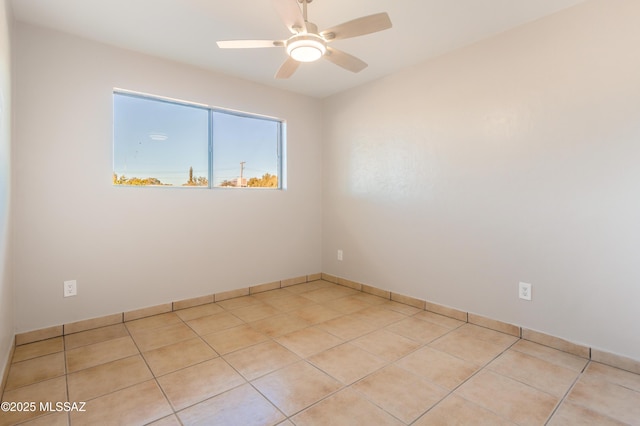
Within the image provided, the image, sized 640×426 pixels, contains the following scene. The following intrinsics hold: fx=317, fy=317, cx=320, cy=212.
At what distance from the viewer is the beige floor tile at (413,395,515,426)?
Result: 1.53 m

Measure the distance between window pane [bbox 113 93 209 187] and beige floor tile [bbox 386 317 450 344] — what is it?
2342 millimetres

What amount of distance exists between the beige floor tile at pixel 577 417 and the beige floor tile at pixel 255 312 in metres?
2.15

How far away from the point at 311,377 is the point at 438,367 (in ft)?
2.71

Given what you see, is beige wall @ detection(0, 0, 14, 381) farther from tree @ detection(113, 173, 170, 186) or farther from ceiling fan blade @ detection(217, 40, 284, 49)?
ceiling fan blade @ detection(217, 40, 284, 49)

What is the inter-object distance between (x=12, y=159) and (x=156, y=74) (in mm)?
1297

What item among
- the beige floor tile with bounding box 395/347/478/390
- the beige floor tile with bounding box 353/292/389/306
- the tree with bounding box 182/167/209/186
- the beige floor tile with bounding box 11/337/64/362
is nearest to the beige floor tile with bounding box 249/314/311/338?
the beige floor tile with bounding box 353/292/389/306

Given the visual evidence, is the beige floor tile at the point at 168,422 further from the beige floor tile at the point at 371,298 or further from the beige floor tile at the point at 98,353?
the beige floor tile at the point at 371,298

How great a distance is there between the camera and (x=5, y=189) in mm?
1898

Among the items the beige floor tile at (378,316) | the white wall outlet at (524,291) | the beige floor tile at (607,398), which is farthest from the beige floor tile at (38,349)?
the white wall outlet at (524,291)

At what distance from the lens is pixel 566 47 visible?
2.19 meters

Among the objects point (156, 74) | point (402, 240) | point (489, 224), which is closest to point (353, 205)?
point (402, 240)

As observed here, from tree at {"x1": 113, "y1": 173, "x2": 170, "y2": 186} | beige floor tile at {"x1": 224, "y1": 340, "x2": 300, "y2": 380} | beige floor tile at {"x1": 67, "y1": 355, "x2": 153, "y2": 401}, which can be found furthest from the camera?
tree at {"x1": 113, "y1": 173, "x2": 170, "y2": 186}

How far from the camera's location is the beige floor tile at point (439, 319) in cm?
273

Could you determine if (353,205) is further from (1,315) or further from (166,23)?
(1,315)
